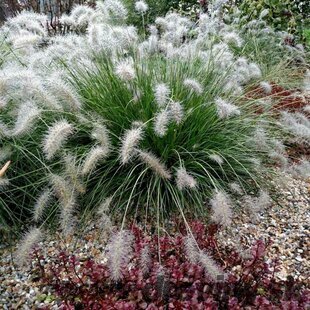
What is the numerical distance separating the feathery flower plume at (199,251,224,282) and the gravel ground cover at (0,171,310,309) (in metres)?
0.41

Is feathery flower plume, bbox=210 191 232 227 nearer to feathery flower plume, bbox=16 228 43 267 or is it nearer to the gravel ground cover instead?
the gravel ground cover

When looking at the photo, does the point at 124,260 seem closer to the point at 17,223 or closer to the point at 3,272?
the point at 3,272

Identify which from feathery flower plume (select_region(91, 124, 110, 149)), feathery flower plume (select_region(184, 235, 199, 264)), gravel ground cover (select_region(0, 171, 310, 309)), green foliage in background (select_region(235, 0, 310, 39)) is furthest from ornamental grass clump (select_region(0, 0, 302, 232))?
green foliage in background (select_region(235, 0, 310, 39))

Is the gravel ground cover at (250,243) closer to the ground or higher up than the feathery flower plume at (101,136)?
closer to the ground

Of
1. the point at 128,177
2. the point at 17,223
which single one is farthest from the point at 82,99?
the point at 17,223

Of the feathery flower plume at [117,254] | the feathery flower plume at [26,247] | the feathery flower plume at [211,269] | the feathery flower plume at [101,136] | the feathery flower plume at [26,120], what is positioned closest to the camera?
the feathery flower plume at [117,254]

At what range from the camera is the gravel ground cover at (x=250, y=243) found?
7.69 feet

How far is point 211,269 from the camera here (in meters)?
2.06

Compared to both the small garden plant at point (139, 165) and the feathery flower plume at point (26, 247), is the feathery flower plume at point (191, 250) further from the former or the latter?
the feathery flower plume at point (26, 247)

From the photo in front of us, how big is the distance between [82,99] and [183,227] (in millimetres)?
1116

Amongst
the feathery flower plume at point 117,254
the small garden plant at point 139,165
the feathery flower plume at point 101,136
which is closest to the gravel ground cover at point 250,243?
the small garden plant at point 139,165

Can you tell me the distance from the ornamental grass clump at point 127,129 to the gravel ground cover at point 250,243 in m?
0.19

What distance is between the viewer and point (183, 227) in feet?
8.97

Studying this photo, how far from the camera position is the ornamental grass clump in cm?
271
